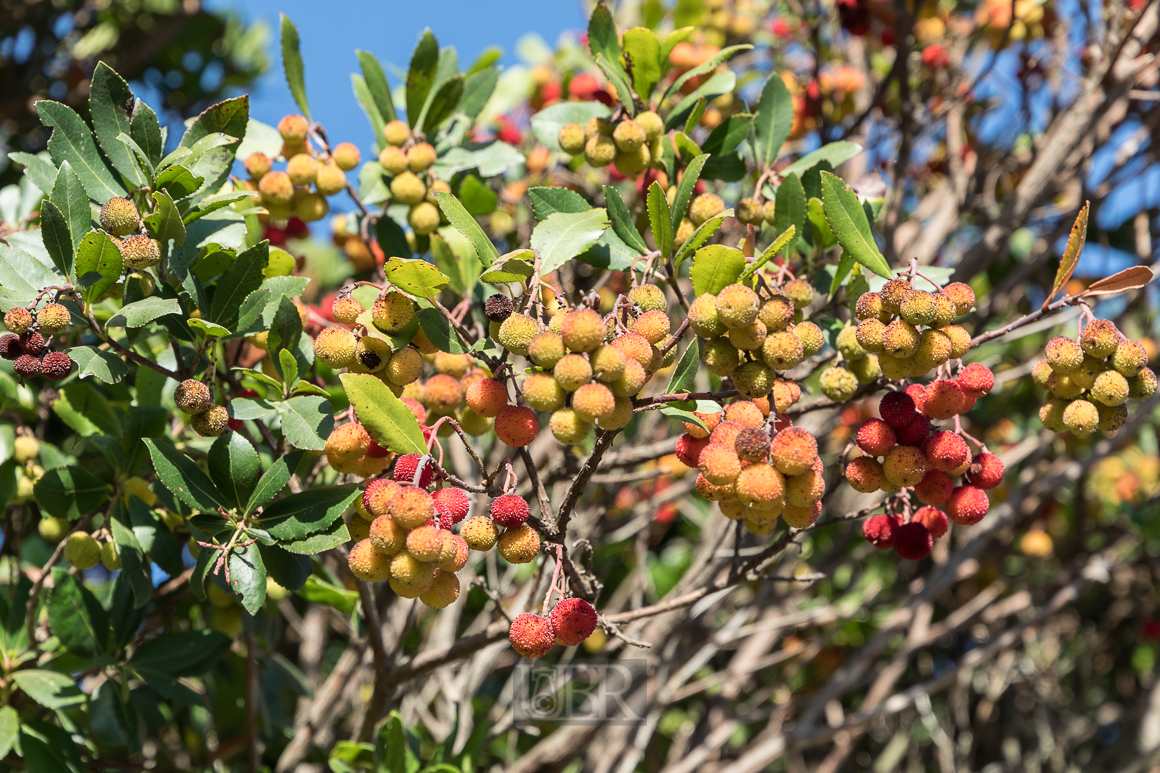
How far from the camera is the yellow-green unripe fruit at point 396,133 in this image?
1.61 m

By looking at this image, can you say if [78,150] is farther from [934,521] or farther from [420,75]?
[934,521]

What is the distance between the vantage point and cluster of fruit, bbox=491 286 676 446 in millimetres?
996

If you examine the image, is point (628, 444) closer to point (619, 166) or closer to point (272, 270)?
point (619, 166)

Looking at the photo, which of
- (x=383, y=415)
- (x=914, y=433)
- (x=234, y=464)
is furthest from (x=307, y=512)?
(x=914, y=433)

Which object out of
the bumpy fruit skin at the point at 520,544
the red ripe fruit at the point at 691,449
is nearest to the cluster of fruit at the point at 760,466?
the red ripe fruit at the point at 691,449

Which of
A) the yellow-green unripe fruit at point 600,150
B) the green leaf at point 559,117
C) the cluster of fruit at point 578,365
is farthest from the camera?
the green leaf at point 559,117

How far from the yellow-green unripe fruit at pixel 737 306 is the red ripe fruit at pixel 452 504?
373 millimetres

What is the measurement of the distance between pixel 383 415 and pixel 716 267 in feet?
1.43

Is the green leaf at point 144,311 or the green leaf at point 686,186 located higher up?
the green leaf at point 144,311

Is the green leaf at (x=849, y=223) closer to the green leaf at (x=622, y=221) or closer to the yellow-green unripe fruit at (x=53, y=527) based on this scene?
the green leaf at (x=622, y=221)

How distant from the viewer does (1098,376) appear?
1.18 m

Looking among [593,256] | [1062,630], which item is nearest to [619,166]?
[593,256]

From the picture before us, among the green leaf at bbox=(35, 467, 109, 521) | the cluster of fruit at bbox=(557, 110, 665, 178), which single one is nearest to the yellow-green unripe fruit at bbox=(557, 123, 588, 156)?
the cluster of fruit at bbox=(557, 110, 665, 178)

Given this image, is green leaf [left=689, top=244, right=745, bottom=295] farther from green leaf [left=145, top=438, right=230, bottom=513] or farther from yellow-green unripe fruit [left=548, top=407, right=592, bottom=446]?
green leaf [left=145, top=438, right=230, bottom=513]
